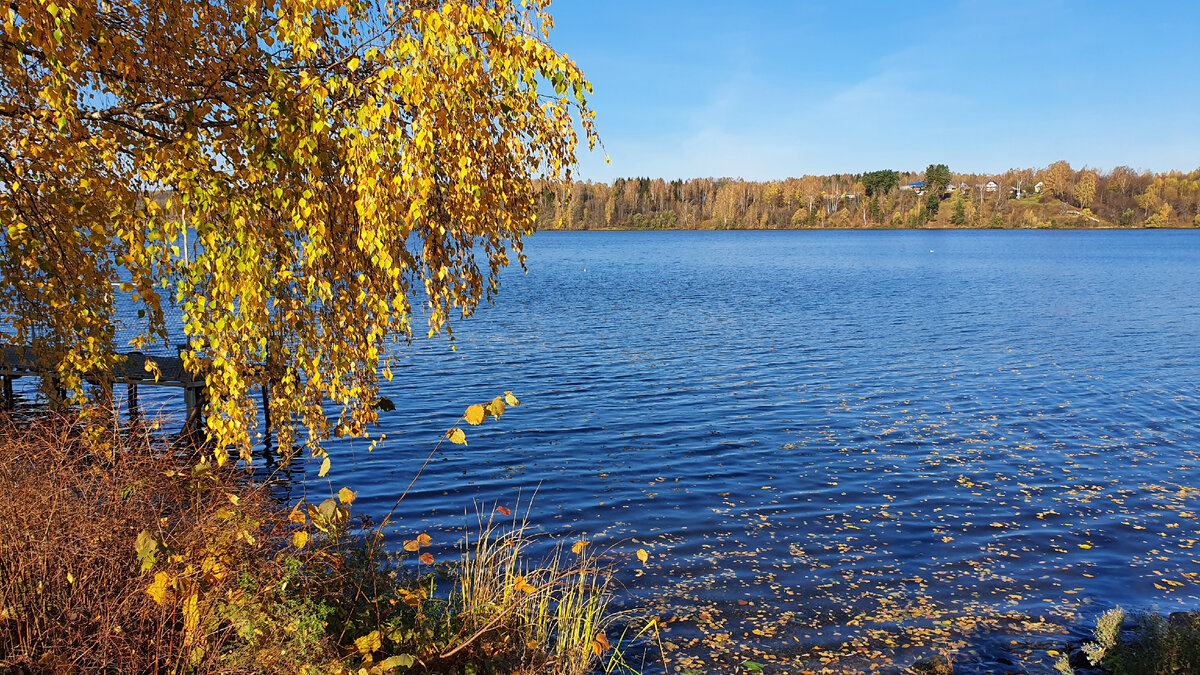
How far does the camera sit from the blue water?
10.2 meters

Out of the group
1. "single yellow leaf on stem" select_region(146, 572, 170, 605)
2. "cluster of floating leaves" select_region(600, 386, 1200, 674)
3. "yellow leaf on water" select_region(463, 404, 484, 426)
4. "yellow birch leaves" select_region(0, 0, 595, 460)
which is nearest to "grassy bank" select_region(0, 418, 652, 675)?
"single yellow leaf on stem" select_region(146, 572, 170, 605)

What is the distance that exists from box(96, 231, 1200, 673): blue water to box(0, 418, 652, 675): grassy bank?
388 cm

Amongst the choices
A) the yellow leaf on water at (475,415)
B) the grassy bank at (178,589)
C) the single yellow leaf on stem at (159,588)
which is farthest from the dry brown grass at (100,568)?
the yellow leaf on water at (475,415)

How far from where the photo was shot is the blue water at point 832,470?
33.4 feet

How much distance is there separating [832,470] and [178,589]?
41.1ft

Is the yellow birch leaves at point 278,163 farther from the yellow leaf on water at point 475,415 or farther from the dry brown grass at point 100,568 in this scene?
the dry brown grass at point 100,568

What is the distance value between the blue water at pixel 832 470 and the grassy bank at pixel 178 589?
3.88 meters

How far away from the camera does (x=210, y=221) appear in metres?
5.93

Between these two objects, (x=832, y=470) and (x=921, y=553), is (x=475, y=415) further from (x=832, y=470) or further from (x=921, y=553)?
(x=832, y=470)

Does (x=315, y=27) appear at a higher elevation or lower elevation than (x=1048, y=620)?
higher

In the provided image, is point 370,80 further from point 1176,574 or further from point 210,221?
point 1176,574

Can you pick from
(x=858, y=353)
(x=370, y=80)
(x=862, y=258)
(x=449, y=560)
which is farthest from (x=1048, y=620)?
(x=862, y=258)

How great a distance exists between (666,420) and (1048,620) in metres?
10.4

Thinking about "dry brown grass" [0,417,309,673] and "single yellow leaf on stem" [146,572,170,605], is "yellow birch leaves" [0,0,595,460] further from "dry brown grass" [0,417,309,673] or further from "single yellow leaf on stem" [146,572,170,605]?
"single yellow leaf on stem" [146,572,170,605]
